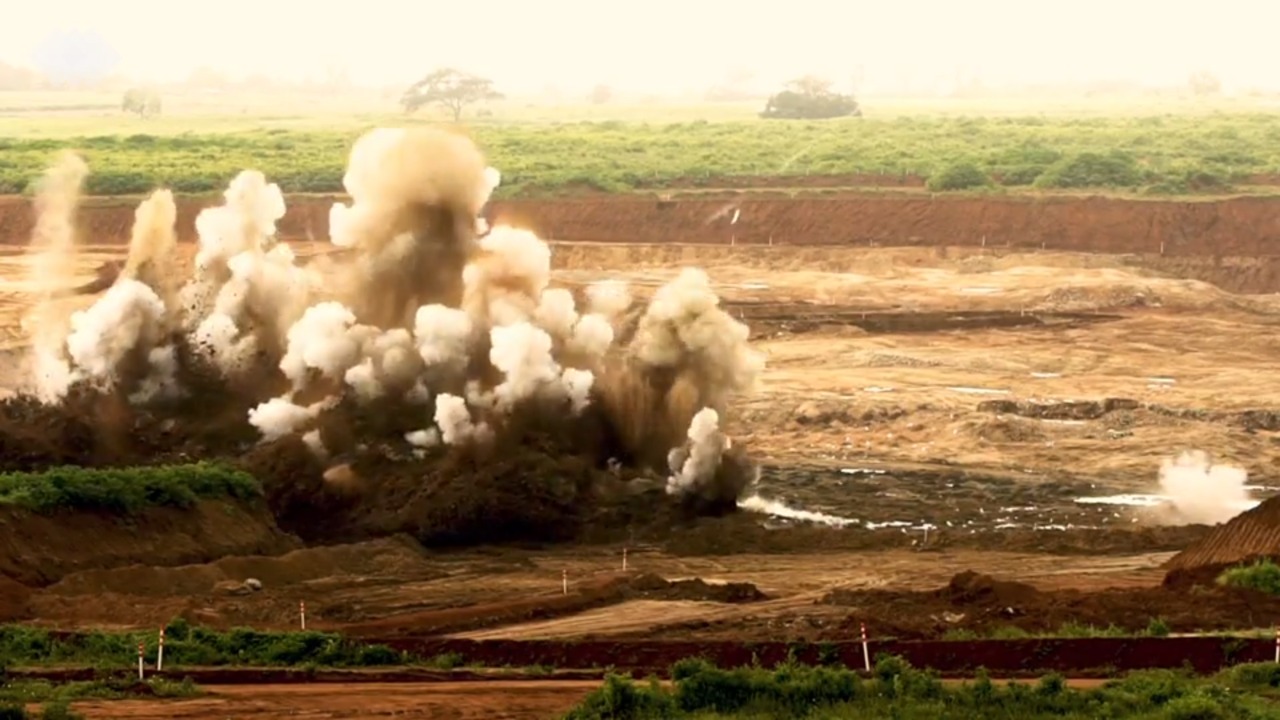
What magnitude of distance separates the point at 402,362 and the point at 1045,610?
21.2 meters

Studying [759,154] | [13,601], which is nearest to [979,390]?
[13,601]

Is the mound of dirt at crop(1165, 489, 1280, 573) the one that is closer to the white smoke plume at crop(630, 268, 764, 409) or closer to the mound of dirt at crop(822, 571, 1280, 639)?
the mound of dirt at crop(822, 571, 1280, 639)

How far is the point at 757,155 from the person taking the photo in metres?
138

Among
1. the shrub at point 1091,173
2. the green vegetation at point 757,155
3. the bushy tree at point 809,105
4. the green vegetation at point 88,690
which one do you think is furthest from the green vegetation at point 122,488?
the bushy tree at point 809,105

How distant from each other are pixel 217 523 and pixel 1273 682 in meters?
25.1

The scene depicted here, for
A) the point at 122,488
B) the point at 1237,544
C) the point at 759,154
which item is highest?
the point at 1237,544

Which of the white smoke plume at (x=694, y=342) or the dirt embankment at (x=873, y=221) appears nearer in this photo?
the white smoke plume at (x=694, y=342)

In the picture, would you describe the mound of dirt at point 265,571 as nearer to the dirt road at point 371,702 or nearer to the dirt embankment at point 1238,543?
the dirt road at point 371,702

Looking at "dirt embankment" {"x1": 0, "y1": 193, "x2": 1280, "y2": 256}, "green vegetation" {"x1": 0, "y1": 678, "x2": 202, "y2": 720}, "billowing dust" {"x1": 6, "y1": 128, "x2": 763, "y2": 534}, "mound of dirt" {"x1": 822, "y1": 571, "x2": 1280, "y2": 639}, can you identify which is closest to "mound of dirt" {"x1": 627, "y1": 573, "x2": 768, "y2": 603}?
"mound of dirt" {"x1": 822, "y1": 571, "x2": 1280, "y2": 639}

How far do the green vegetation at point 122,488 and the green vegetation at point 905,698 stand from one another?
19591mm

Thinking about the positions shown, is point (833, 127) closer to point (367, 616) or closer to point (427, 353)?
point (427, 353)

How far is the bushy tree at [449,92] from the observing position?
624 feet

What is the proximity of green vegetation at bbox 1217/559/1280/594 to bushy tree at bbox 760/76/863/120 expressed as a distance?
146m

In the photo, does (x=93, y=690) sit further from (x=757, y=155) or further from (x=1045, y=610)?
(x=757, y=155)
